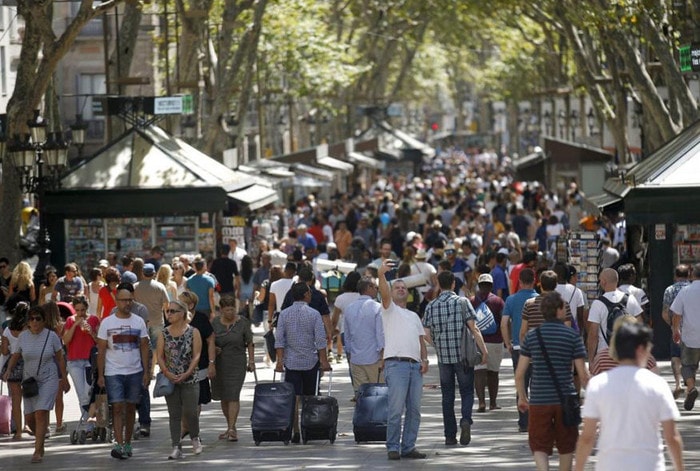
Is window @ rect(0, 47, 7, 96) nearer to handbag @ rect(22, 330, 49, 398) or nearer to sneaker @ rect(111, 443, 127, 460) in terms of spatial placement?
handbag @ rect(22, 330, 49, 398)

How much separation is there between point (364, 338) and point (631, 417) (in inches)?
287

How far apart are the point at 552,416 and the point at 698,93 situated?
1291 inches

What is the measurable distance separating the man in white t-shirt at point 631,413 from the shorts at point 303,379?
687cm

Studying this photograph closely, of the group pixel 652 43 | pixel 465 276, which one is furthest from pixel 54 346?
pixel 652 43

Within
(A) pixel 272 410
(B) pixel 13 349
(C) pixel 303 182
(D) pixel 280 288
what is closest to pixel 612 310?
(A) pixel 272 410

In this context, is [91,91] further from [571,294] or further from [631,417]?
[631,417]

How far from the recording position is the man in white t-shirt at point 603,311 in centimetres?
1395

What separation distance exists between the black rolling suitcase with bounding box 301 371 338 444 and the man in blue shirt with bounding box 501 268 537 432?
5.30ft

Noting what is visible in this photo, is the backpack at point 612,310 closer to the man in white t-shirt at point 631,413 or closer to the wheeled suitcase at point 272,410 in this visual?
the wheeled suitcase at point 272,410

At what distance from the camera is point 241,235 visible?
29.2 m

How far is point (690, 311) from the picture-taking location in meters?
15.8

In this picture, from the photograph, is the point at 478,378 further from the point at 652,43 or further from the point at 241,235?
the point at 241,235

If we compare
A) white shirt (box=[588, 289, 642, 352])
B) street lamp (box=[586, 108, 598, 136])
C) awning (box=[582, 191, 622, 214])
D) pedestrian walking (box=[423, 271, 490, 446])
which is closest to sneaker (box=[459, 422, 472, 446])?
pedestrian walking (box=[423, 271, 490, 446])

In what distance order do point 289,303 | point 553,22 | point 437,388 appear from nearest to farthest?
point 289,303
point 437,388
point 553,22
